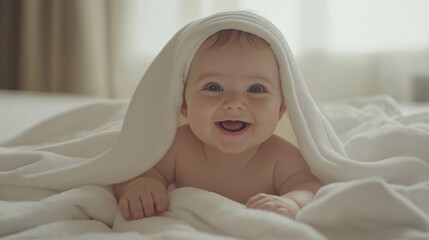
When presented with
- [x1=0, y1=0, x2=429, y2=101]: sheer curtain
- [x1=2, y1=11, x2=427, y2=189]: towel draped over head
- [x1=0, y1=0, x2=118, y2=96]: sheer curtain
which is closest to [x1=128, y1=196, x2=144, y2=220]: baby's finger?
[x1=2, y1=11, x2=427, y2=189]: towel draped over head

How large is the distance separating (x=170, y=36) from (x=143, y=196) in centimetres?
214

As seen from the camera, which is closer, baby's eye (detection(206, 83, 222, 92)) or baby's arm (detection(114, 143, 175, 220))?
baby's arm (detection(114, 143, 175, 220))

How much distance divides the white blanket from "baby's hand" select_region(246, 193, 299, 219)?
5 centimetres

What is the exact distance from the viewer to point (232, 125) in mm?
1007

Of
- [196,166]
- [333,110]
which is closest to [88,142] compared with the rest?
[196,166]

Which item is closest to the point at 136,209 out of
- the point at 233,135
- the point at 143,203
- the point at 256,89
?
the point at 143,203

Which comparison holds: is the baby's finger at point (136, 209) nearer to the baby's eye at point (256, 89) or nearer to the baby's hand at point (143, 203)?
the baby's hand at point (143, 203)

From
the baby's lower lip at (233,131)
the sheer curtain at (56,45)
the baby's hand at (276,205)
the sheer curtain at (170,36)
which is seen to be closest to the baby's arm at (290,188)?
the baby's hand at (276,205)

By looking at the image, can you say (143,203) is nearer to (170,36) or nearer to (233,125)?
(233,125)

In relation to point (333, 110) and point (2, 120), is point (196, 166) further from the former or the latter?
point (2, 120)

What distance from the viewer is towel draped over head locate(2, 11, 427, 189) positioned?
3.18ft

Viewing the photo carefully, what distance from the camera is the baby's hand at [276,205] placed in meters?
0.80

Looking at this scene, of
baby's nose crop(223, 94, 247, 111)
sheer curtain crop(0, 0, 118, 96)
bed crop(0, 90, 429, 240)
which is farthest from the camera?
sheer curtain crop(0, 0, 118, 96)

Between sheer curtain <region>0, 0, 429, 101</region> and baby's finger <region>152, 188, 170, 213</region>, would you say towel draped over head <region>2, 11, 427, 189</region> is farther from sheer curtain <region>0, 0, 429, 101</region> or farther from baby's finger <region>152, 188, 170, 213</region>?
sheer curtain <region>0, 0, 429, 101</region>
